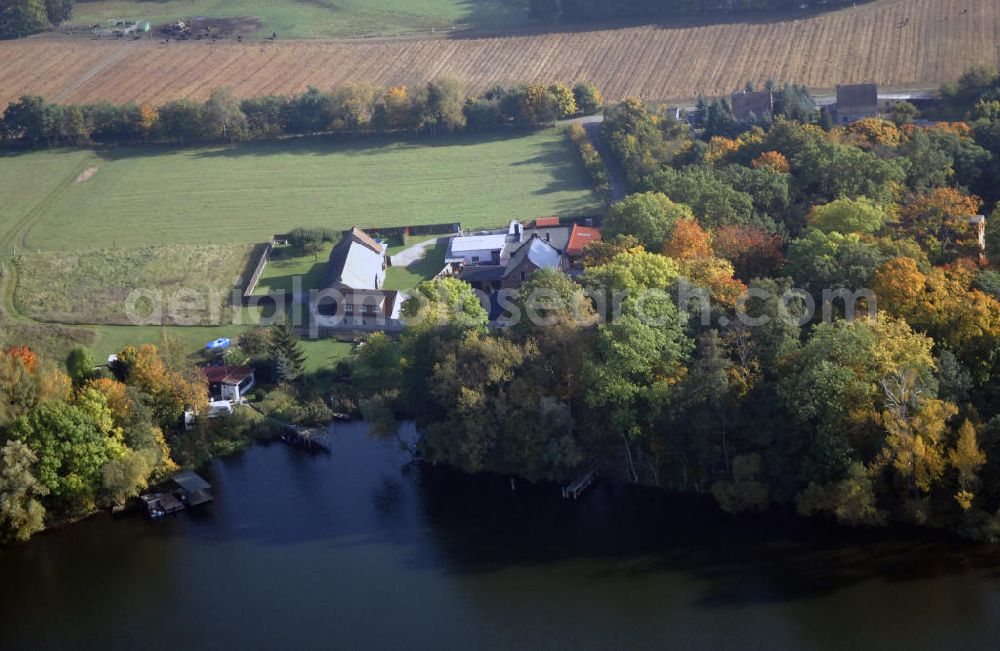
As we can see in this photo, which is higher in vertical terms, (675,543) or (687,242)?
(687,242)

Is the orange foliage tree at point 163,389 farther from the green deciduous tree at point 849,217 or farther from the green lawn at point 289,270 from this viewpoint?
the green deciduous tree at point 849,217

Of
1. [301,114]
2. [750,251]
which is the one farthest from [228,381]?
[301,114]

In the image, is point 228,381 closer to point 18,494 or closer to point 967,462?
point 18,494

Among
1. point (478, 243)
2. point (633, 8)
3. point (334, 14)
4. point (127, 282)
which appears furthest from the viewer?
point (334, 14)

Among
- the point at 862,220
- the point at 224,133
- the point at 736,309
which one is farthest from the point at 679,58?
the point at 736,309

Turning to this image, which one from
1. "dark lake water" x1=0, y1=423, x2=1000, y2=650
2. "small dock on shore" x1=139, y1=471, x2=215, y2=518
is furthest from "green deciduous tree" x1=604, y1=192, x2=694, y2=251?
"small dock on shore" x1=139, y1=471, x2=215, y2=518

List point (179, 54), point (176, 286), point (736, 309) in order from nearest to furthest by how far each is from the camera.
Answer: point (736, 309) < point (176, 286) < point (179, 54)

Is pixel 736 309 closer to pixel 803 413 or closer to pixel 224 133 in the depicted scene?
pixel 803 413
